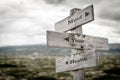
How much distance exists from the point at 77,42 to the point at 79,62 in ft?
2.20

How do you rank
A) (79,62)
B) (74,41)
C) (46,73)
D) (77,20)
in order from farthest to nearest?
1. (46,73)
2. (77,20)
3. (74,41)
4. (79,62)

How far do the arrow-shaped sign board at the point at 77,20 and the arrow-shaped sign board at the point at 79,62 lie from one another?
0.98 meters

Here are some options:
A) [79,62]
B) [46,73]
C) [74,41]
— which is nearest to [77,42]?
[74,41]

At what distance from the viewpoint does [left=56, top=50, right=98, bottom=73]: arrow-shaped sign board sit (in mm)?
6235

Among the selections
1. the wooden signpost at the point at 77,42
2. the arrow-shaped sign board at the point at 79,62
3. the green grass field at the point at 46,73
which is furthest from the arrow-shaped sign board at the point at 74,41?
the green grass field at the point at 46,73

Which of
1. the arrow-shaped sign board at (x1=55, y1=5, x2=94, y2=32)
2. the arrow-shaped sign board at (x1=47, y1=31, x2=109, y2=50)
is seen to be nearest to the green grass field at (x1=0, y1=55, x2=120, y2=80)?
the arrow-shaped sign board at (x1=55, y1=5, x2=94, y2=32)

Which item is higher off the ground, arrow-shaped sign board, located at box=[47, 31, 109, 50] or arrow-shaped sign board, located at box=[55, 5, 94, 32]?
arrow-shaped sign board, located at box=[55, 5, 94, 32]

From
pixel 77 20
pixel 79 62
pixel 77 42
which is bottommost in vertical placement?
pixel 79 62

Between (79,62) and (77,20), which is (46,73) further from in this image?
(79,62)

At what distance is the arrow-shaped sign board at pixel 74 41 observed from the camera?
6.56 m

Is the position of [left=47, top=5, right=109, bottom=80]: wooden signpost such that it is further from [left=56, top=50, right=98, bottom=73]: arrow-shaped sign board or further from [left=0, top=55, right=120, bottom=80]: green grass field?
[left=0, top=55, right=120, bottom=80]: green grass field

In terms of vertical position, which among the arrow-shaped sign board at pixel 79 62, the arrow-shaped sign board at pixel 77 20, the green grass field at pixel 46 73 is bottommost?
the green grass field at pixel 46 73

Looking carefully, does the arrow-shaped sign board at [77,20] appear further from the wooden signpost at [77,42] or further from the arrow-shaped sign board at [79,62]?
the arrow-shaped sign board at [79,62]

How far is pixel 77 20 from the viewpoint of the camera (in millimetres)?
7207
